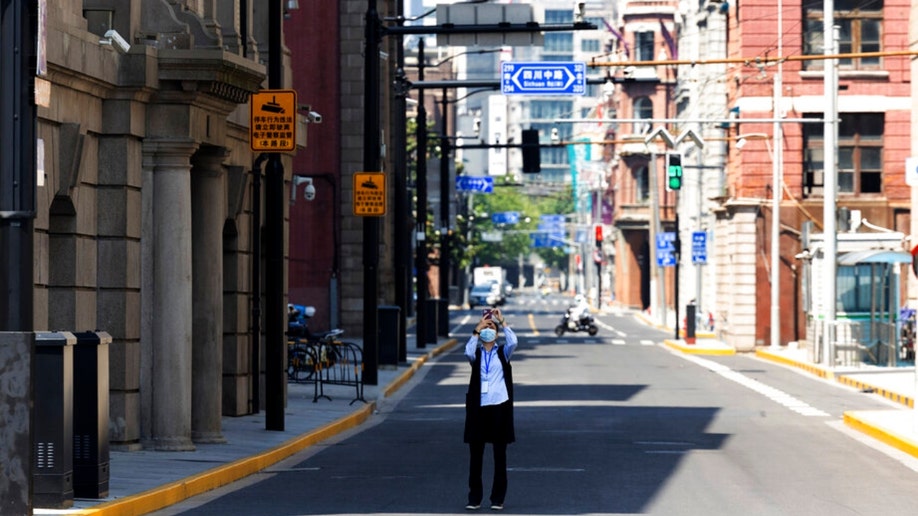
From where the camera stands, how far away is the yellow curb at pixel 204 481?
15453 millimetres

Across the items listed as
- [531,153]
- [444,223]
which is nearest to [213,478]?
[531,153]

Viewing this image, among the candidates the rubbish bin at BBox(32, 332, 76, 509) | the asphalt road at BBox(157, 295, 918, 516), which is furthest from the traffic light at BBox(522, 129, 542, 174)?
the rubbish bin at BBox(32, 332, 76, 509)

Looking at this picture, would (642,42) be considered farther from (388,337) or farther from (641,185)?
(388,337)

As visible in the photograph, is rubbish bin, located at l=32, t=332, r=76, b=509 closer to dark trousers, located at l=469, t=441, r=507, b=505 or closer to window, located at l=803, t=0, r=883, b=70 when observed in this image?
dark trousers, located at l=469, t=441, r=507, b=505

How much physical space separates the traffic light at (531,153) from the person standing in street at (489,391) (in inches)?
1581

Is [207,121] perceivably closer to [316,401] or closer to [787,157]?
[316,401]

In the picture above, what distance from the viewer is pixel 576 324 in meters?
72.6

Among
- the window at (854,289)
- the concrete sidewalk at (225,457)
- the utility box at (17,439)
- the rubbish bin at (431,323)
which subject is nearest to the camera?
the utility box at (17,439)

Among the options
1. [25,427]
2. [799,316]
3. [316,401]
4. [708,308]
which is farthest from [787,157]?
[25,427]

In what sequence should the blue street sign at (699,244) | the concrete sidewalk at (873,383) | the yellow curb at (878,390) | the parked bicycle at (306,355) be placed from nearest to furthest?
1. the concrete sidewalk at (873,383)
2. the yellow curb at (878,390)
3. the parked bicycle at (306,355)
4. the blue street sign at (699,244)

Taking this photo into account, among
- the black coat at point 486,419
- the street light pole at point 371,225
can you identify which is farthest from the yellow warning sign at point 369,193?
the black coat at point 486,419

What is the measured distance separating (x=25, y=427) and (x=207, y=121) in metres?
9.06

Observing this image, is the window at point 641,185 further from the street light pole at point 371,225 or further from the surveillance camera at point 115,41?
the surveillance camera at point 115,41

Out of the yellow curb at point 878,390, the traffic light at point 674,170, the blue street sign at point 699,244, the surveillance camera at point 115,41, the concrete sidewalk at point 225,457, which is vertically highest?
the traffic light at point 674,170
